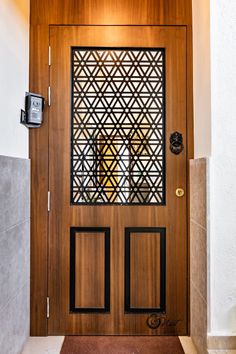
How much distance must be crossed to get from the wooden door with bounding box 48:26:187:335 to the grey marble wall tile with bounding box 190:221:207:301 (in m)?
0.17

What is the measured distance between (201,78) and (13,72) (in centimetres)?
108

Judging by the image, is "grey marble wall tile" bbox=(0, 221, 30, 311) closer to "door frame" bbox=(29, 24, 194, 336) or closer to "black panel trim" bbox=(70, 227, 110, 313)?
"door frame" bbox=(29, 24, 194, 336)

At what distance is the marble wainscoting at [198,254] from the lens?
1.88 m

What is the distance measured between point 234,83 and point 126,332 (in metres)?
1.68

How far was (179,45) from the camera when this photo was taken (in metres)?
2.38

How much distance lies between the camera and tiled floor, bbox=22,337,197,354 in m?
2.17

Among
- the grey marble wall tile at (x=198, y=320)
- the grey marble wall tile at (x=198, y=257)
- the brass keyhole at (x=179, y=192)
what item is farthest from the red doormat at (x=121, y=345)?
the brass keyhole at (x=179, y=192)

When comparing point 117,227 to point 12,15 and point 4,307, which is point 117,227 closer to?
point 4,307

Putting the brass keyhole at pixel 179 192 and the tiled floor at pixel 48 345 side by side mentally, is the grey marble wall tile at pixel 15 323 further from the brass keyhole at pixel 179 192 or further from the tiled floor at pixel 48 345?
the brass keyhole at pixel 179 192

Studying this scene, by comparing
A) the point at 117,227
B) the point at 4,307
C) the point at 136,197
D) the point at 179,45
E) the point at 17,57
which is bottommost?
the point at 4,307

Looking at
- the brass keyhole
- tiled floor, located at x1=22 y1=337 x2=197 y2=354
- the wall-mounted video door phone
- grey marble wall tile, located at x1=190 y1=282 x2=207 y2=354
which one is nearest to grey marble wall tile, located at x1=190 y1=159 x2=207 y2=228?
the brass keyhole

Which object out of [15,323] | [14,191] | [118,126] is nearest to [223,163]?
[118,126]

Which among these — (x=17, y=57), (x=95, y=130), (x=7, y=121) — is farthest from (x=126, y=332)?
(x=17, y=57)

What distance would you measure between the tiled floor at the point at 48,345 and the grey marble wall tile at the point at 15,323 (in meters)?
0.05
